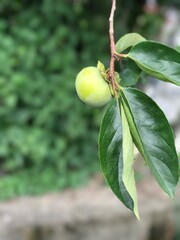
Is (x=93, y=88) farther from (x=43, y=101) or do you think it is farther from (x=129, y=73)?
(x=43, y=101)

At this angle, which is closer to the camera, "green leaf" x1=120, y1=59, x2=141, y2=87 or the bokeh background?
"green leaf" x1=120, y1=59, x2=141, y2=87

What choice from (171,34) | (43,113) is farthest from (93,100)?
(171,34)

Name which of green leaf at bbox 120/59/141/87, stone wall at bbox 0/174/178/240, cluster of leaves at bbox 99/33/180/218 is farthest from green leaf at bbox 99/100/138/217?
stone wall at bbox 0/174/178/240

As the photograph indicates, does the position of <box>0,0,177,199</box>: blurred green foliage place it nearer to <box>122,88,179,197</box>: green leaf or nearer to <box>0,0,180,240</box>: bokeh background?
<box>0,0,180,240</box>: bokeh background

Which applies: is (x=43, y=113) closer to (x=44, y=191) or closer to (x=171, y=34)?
(x=44, y=191)

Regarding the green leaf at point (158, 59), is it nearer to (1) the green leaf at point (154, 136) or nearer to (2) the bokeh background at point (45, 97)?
(1) the green leaf at point (154, 136)
